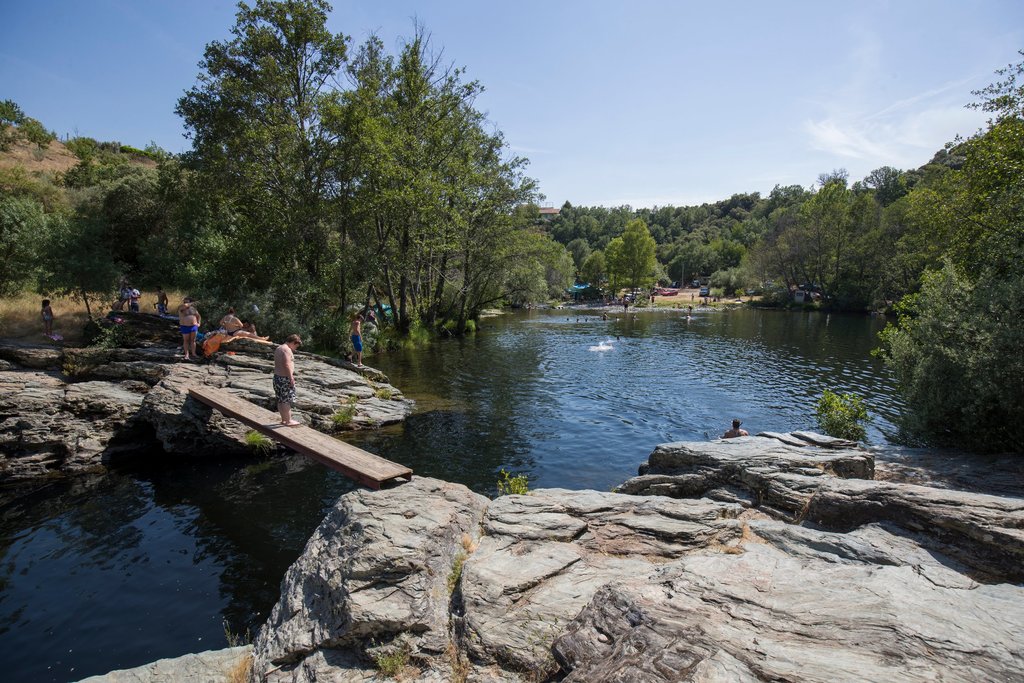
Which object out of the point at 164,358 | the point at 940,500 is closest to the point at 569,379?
the point at 164,358

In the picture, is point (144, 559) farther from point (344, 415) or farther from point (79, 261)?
point (79, 261)

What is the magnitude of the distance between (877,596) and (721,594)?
1610mm

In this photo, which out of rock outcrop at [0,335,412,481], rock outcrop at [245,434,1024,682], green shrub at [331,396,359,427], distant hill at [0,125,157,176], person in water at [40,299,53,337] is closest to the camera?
rock outcrop at [245,434,1024,682]

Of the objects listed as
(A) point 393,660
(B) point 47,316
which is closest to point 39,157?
(B) point 47,316

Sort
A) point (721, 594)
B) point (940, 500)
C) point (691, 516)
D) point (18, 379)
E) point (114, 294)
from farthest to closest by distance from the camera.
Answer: point (114, 294) < point (18, 379) < point (691, 516) < point (940, 500) < point (721, 594)

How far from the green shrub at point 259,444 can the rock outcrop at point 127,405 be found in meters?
0.36

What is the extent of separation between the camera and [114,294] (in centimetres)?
2522

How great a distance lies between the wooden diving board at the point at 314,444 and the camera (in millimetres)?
10422

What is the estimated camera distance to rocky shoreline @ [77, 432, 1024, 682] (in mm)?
4684

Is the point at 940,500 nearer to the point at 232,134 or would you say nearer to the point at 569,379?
the point at 569,379

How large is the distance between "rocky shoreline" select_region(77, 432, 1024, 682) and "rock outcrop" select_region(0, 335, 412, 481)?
32.4 feet

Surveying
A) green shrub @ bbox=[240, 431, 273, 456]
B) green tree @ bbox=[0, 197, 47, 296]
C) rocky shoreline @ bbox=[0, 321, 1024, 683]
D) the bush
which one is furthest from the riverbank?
the bush

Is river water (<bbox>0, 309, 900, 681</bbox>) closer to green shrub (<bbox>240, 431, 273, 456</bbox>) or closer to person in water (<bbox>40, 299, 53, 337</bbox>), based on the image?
green shrub (<bbox>240, 431, 273, 456</bbox>)

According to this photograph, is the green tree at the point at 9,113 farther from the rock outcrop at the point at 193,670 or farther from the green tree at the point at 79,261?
the rock outcrop at the point at 193,670
